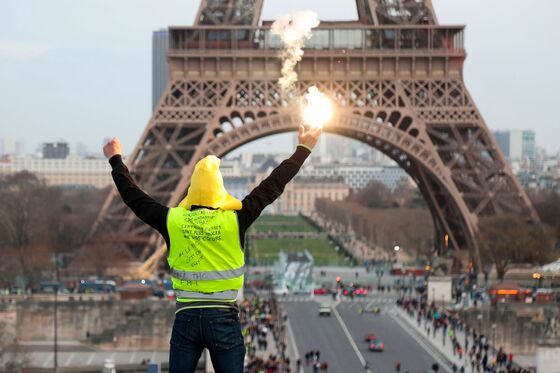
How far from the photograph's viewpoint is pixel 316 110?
844 centimetres

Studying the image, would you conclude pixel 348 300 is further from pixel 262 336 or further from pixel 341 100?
pixel 262 336

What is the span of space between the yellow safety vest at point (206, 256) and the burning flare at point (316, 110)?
109 cm

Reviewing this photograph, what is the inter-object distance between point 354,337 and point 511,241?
11112 mm

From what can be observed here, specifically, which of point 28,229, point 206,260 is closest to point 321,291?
point 28,229

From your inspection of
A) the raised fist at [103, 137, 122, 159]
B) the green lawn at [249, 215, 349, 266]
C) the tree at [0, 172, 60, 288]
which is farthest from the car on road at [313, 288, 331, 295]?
the raised fist at [103, 137, 122, 159]

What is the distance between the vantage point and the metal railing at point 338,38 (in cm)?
5197

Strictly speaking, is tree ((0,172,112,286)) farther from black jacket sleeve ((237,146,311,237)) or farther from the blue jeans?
the blue jeans

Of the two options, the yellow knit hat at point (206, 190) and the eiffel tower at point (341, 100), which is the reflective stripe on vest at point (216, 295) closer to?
the yellow knit hat at point (206, 190)

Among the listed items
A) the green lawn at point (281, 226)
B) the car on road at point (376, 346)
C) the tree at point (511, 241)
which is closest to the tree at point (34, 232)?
the car on road at point (376, 346)

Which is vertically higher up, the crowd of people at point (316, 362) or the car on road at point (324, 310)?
the car on road at point (324, 310)

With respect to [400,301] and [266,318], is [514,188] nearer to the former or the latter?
[400,301]

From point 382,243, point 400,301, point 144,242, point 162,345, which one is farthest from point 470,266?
point 382,243

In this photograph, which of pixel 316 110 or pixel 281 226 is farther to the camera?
pixel 281 226

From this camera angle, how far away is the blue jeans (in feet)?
22.4
